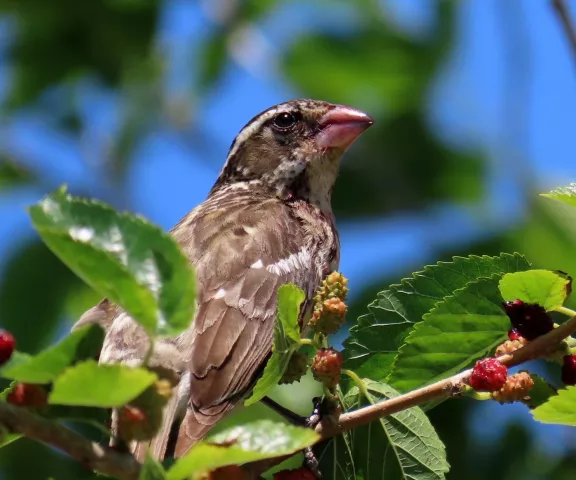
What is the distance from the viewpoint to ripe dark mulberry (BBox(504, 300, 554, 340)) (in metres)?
3.18

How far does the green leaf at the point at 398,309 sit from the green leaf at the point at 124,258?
1357 millimetres

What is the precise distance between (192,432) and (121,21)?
519 cm

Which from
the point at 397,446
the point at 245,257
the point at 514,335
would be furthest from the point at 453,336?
the point at 245,257

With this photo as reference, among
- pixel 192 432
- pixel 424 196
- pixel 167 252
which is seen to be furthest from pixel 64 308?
pixel 167 252

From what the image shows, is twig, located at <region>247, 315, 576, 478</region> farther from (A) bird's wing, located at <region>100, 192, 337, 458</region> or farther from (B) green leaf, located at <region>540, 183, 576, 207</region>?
(A) bird's wing, located at <region>100, 192, 337, 458</region>

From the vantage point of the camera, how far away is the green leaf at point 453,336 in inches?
132

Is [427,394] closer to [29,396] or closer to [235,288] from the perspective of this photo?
[29,396]

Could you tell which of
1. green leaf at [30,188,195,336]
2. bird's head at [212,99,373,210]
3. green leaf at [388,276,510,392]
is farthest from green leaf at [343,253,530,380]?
bird's head at [212,99,373,210]

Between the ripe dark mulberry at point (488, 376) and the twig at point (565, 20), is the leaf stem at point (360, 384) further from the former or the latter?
the twig at point (565, 20)

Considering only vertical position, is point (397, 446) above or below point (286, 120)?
below

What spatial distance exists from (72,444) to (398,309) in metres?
1.54

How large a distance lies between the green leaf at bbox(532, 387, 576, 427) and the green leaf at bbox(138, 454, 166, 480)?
995 mm

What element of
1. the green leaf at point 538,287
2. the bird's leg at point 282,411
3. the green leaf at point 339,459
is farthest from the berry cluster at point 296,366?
the bird's leg at point 282,411

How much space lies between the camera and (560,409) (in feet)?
9.07
